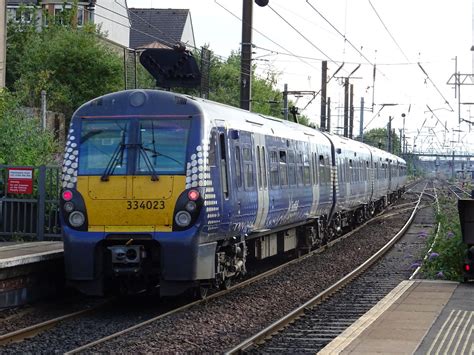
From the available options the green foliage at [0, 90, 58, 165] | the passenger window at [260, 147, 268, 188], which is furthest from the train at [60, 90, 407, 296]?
the green foliage at [0, 90, 58, 165]

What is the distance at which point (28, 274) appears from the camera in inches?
512

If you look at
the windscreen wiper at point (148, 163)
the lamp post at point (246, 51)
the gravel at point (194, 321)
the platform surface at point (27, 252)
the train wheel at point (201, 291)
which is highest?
the lamp post at point (246, 51)

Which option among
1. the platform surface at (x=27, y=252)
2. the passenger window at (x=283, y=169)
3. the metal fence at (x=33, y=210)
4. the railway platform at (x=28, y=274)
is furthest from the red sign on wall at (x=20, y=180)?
the passenger window at (x=283, y=169)

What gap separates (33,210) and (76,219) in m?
5.05

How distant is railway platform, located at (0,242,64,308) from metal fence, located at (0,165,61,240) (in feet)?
7.13

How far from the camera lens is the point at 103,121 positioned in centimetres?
1291

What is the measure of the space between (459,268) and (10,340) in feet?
27.7

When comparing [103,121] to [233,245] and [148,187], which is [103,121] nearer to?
[148,187]

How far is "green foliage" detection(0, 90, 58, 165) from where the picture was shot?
765 inches

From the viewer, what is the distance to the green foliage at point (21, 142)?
19.4m

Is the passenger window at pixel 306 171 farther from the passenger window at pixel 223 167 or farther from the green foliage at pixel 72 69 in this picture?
the green foliage at pixel 72 69

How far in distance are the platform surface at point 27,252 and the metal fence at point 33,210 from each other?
3.55ft

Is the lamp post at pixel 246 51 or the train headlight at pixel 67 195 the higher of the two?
the lamp post at pixel 246 51

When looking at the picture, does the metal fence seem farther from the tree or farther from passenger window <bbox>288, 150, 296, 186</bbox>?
the tree
